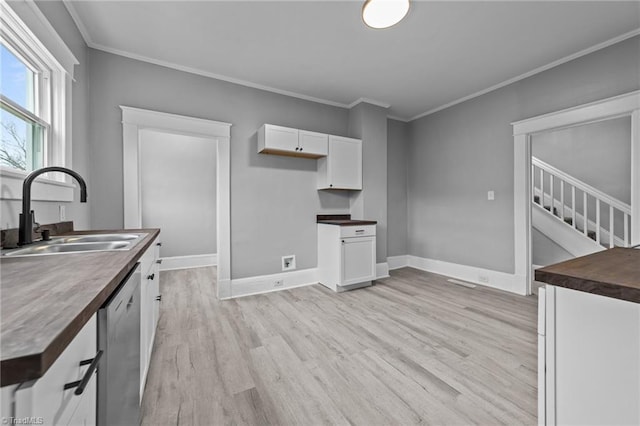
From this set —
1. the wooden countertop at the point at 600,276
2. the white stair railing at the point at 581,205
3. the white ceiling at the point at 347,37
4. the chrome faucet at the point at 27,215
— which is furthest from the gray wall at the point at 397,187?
the chrome faucet at the point at 27,215

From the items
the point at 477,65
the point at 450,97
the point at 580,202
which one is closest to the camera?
the point at 477,65

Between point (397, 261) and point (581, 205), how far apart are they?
297 centimetres

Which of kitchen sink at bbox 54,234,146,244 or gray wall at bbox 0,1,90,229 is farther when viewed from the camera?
gray wall at bbox 0,1,90,229

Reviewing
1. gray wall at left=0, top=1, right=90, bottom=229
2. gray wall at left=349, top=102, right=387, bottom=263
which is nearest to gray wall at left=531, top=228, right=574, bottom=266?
gray wall at left=349, top=102, right=387, bottom=263

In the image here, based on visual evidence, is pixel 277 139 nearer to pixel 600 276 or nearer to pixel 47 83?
pixel 47 83

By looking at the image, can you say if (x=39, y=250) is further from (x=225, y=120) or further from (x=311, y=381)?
(x=225, y=120)

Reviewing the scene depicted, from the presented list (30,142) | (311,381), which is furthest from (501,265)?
(30,142)

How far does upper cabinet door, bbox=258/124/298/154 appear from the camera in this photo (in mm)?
3045

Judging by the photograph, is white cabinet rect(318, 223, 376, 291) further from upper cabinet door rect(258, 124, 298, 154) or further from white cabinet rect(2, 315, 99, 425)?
white cabinet rect(2, 315, 99, 425)

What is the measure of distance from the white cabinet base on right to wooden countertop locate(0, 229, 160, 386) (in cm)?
121

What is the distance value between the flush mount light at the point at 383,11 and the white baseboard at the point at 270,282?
2783mm

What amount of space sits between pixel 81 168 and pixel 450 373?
10.5ft

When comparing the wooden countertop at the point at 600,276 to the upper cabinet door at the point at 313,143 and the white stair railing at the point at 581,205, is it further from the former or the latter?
the white stair railing at the point at 581,205

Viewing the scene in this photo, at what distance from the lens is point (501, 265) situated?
10.9ft
